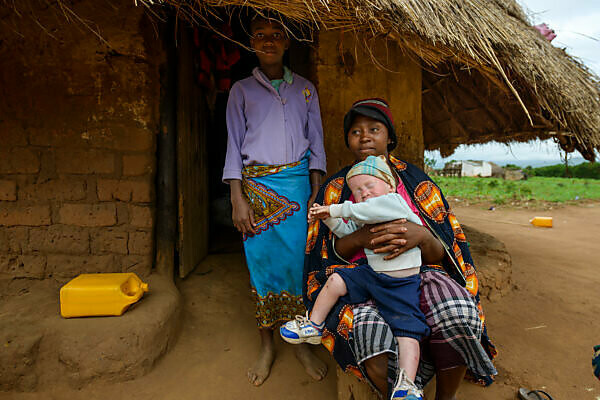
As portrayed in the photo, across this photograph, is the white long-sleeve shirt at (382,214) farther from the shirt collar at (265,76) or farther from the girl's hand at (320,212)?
the shirt collar at (265,76)

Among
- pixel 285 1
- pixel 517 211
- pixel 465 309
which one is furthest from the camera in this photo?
pixel 517 211

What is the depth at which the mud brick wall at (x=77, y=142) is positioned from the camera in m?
2.43

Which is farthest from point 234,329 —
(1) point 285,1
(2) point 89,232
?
(1) point 285,1

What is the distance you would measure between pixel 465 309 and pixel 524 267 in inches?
136

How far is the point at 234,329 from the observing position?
2.50m

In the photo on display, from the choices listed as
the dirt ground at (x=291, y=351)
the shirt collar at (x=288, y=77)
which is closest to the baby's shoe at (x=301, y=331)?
the dirt ground at (x=291, y=351)

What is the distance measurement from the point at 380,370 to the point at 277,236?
95 cm

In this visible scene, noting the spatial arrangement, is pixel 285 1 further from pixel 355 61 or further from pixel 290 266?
pixel 290 266

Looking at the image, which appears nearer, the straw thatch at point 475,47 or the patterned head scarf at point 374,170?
the patterned head scarf at point 374,170

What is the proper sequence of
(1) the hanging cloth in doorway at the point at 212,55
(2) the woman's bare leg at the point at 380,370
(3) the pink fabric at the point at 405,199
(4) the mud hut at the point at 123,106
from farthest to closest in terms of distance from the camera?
(1) the hanging cloth in doorway at the point at 212,55
(4) the mud hut at the point at 123,106
(3) the pink fabric at the point at 405,199
(2) the woman's bare leg at the point at 380,370

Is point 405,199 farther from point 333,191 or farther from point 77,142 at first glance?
point 77,142

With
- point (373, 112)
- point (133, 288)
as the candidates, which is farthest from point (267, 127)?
point (133, 288)

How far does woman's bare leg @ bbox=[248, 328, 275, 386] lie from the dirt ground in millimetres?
45

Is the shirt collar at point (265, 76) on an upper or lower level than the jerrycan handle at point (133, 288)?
upper
